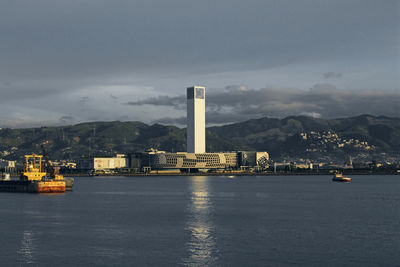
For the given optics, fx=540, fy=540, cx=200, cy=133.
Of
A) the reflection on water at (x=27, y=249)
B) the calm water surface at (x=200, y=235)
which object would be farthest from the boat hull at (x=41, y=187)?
the reflection on water at (x=27, y=249)

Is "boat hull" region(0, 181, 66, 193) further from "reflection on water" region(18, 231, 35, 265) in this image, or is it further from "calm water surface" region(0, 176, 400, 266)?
"reflection on water" region(18, 231, 35, 265)

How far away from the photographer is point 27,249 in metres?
73.8

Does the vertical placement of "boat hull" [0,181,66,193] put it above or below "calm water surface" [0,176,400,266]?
above

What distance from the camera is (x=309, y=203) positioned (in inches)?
5699

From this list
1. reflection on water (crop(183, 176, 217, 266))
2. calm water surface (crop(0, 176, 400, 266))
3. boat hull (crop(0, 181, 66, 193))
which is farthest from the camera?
boat hull (crop(0, 181, 66, 193))

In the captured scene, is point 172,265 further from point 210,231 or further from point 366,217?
point 366,217

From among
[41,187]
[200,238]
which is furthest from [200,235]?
[41,187]

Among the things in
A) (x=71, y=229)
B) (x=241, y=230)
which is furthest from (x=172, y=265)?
(x=71, y=229)

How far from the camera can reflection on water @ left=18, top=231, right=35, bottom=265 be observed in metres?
66.8

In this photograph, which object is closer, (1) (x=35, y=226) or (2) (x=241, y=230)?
(2) (x=241, y=230)

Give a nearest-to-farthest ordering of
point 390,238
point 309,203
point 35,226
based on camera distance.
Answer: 1. point 390,238
2. point 35,226
3. point 309,203

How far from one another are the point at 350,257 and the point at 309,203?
78.5 meters

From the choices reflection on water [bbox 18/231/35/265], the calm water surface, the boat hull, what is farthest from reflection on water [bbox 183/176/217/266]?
the boat hull

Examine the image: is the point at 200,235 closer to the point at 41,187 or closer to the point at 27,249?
the point at 27,249
